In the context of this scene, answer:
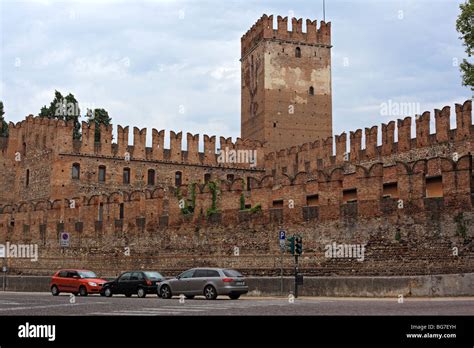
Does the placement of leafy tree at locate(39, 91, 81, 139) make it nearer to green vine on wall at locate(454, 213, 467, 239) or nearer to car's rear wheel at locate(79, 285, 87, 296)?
car's rear wheel at locate(79, 285, 87, 296)

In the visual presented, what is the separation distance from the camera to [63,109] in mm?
60125

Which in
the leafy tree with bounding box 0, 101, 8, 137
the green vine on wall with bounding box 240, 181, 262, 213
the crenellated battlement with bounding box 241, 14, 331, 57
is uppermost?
the crenellated battlement with bounding box 241, 14, 331, 57

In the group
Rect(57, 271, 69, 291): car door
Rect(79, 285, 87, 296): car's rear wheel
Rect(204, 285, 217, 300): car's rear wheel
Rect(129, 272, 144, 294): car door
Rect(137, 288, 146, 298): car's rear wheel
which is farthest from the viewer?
Rect(57, 271, 69, 291): car door

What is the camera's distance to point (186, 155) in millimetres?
50344

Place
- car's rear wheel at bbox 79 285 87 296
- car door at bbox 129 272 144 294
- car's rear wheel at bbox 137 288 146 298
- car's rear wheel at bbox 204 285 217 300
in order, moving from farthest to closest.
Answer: car's rear wheel at bbox 79 285 87 296 < car door at bbox 129 272 144 294 < car's rear wheel at bbox 137 288 146 298 < car's rear wheel at bbox 204 285 217 300

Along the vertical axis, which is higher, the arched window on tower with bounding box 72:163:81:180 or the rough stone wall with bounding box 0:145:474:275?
the arched window on tower with bounding box 72:163:81:180

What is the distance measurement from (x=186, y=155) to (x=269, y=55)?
13543mm

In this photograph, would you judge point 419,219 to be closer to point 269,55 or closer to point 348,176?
point 348,176

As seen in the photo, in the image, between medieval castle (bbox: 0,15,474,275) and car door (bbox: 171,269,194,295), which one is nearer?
car door (bbox: 171,269,194,295)

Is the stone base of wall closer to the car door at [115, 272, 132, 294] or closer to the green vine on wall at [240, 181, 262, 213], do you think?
the car door at [115, 272, 132, 294]

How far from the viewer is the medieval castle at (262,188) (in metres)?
26.4

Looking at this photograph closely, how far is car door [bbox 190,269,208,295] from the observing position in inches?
920

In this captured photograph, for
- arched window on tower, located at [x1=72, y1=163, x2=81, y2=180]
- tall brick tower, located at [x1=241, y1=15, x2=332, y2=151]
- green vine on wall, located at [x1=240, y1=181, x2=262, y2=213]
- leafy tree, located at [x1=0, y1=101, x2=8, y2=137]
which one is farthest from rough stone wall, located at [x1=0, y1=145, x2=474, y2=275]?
tall brick tower, located at [x1=241, y1=15, x2=332, y2=151]

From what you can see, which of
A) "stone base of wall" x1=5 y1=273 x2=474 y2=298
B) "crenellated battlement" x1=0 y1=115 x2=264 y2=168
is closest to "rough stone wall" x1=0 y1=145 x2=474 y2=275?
"stone base of wall" x1=5 y1=273 x2=474 y2=298
